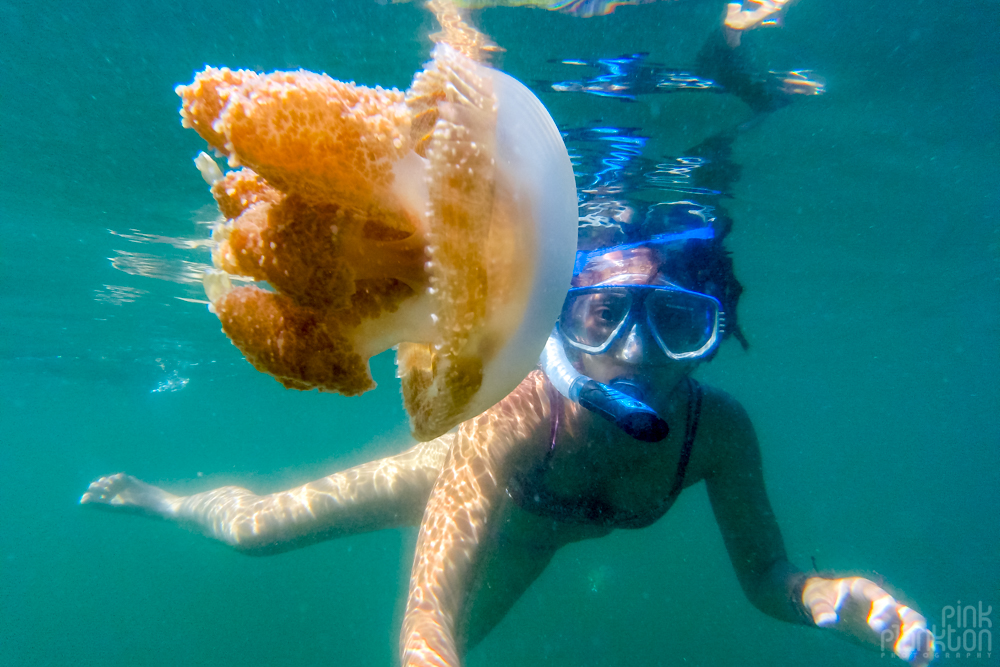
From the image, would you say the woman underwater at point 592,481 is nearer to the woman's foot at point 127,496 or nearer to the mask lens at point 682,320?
the mask lens at point 682,320

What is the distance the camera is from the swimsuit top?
384 centimetres

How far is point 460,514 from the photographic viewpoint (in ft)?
11.6

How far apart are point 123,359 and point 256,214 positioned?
83.0ft

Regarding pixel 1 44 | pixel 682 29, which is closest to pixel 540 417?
pixel 682 29

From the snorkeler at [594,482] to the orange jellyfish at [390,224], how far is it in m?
1.57

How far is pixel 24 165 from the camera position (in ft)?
25.4

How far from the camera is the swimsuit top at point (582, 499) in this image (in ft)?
12.6

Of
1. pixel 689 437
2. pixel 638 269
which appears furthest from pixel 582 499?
pixel 638 269

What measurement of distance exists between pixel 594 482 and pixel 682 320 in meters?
1.57

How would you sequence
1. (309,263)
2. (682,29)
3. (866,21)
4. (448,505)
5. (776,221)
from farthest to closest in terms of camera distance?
(776,221) < (866,21) < (682,29) < (448,505) < (309,263)

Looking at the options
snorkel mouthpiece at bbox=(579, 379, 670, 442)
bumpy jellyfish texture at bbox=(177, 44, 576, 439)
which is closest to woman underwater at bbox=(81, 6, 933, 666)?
snorkel mouthpiece at bbox=(579, 379, 670, 442)

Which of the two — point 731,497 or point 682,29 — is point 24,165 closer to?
point 682,29

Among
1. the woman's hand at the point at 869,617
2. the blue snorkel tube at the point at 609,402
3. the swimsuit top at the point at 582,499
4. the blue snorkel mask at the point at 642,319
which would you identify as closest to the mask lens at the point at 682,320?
the blue snorkel mask at the point at 642,319

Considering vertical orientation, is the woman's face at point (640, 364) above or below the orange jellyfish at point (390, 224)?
below
